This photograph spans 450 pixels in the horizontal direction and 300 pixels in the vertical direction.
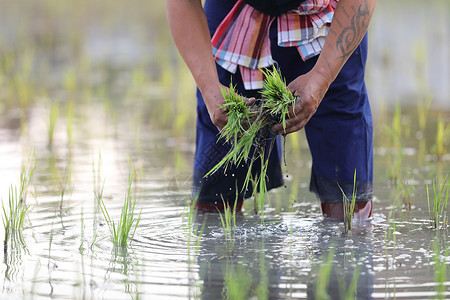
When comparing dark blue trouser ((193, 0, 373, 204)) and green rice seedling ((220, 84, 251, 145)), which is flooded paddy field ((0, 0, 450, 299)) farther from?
green rice seedling ((220, 84, 251, 145))

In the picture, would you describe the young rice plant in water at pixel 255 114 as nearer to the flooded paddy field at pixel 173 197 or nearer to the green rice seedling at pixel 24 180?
the flooded paddy field at pixel 173 197

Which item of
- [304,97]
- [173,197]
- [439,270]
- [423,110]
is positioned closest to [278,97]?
[304,97]

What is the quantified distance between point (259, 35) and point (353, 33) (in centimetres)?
42

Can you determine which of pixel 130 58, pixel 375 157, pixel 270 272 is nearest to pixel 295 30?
pixel 270 272

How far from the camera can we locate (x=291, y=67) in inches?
133

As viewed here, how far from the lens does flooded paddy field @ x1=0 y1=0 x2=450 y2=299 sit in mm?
2680

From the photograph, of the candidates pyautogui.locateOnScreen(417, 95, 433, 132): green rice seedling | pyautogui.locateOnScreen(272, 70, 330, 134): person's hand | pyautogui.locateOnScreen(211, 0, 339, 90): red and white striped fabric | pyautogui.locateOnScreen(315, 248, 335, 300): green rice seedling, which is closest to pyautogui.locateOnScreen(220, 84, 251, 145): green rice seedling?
pyautogui.locateOnScreen(272, 70, 330, 134): person's hand

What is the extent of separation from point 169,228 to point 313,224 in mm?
599

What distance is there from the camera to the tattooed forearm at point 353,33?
3.14 meters

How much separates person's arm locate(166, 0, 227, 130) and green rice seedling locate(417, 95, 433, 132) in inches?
102

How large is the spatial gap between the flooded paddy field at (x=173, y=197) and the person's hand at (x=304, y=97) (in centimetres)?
45

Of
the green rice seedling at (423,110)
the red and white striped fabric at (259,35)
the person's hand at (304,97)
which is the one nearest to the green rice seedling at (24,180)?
the red and white striped fabric at (259,35)

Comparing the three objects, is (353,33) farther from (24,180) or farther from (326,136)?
(24,180)

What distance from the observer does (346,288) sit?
258cm
